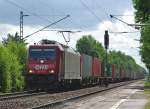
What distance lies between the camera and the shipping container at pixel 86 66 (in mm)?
52875

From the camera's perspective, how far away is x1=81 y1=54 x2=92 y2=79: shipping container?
173ft

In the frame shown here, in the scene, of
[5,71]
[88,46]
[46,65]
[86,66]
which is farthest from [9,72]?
[88,46]

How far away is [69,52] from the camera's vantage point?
4369 cm

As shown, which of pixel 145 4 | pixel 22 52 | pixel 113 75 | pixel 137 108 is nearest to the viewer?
pixel 137 108

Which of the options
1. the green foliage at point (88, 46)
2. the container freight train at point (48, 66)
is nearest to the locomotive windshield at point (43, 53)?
the container freight train at point (48, 66)

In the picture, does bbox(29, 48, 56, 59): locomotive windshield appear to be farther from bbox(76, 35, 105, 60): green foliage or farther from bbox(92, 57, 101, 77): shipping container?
bbox(76, 35, 105, 60): green foliage

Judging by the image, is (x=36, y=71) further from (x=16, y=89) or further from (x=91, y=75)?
(x=91, y=75)

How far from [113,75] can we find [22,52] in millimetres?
31236

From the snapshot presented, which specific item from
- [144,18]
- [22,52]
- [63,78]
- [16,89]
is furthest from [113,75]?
[63,78]

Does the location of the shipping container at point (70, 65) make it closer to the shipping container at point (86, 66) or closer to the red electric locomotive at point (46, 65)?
the red electric locomotive at point (46, 65)

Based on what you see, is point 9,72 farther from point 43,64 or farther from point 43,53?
point 43,64

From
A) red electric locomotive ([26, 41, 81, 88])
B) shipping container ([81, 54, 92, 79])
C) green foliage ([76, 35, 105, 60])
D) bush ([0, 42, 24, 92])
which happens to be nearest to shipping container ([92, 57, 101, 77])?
shipping container ([81, 54, 92, 79])

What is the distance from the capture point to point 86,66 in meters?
55.6

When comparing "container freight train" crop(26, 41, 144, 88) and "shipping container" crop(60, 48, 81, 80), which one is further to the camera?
"shipping container" crop(60, 48, 81, 80)
